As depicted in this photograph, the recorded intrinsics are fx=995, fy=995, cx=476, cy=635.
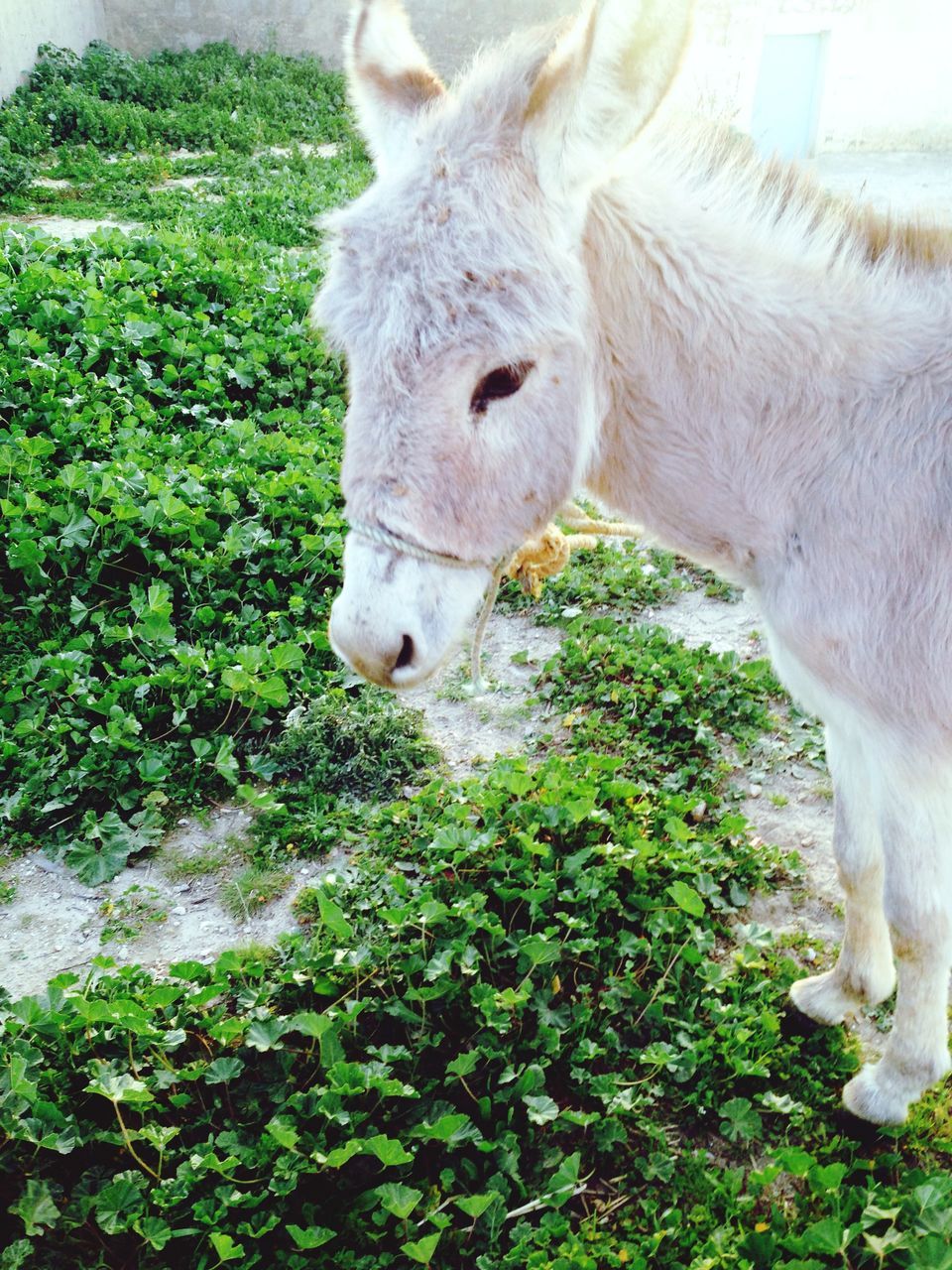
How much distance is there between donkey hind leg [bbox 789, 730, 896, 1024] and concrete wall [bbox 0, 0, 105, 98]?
40.3 ft

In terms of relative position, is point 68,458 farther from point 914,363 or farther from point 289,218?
point 289,218

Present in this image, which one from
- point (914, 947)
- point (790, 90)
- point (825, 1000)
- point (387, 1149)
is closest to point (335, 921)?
point (387, 1149)

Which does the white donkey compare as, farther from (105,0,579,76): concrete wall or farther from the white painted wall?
(105,0,579,76): concrete wall

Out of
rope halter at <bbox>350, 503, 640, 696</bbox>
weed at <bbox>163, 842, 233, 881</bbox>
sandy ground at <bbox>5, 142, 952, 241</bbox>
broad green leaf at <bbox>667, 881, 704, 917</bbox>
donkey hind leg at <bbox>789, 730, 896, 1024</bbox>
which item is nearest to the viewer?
rope halter at <bbox>350, 503, 640, 696</bbox>

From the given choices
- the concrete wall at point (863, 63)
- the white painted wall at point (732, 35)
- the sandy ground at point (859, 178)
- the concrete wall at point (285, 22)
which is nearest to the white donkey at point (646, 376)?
the sandy ground at point (859, 178)

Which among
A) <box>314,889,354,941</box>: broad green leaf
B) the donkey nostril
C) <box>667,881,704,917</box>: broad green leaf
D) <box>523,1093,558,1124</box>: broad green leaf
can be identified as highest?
the donkey nostril

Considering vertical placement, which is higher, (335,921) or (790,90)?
(790,90)

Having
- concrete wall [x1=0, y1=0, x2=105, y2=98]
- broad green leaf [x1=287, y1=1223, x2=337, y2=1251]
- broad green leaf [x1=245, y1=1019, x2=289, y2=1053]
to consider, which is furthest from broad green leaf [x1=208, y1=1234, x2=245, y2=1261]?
concrete wall [x1=0, y1=0, x2=105, y2=98]

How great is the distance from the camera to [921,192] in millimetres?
10836

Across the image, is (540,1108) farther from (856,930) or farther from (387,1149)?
(856,930)

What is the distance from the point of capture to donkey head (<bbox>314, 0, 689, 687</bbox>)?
1.84 metres

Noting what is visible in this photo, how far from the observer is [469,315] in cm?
185

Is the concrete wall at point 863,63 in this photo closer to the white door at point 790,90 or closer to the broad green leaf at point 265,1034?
the white door at point 790,90

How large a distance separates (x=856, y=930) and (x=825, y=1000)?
219mm
